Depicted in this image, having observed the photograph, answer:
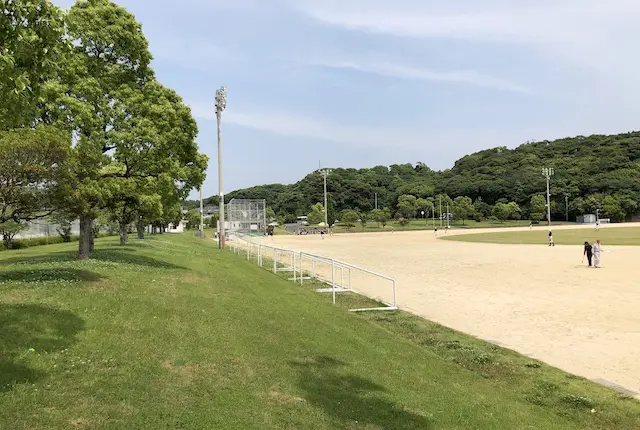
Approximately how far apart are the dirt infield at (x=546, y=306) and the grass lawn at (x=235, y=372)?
42.3 inches

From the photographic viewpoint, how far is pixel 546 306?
559 inches

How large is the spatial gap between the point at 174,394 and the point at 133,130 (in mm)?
9659

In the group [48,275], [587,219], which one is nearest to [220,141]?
[48,275]

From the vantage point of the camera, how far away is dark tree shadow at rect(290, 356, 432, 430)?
5.27 m

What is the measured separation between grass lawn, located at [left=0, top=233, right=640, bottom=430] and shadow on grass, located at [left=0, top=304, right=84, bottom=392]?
0.07ft

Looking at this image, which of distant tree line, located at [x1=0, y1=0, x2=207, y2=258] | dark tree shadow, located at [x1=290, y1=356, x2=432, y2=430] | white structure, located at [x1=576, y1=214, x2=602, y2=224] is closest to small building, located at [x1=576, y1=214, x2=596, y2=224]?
white structure, located at [x1=576, y1=214, x2=602, y2=224]

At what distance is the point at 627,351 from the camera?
9406 millimetres

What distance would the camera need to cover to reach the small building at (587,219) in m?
103

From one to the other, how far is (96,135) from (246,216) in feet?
197

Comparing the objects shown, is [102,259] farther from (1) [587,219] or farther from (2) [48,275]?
(1) [587,219]

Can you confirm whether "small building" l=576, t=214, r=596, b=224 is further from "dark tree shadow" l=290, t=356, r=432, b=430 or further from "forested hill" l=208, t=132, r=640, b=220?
"dark tree shadow" l=290, t=356, r=432, b=430

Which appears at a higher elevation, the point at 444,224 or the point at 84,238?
the point at 84,238

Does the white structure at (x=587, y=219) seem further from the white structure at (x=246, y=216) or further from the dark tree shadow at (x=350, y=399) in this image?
the dark tree shadow at (x=350, y=399)

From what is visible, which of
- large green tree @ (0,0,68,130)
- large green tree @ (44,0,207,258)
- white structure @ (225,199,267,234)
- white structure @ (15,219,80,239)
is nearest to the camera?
large green tree @ (0,0,68,130)
